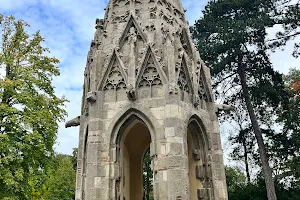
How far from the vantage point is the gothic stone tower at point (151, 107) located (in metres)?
6.12

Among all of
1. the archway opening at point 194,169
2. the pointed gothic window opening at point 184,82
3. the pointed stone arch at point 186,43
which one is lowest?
the archway opening at point 194,169

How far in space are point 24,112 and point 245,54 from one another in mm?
13157

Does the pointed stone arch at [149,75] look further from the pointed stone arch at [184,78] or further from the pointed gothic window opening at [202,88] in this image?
the pointed gothic window opening at [202,88]

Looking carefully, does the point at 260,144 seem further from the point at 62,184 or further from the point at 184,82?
the point at 62,184

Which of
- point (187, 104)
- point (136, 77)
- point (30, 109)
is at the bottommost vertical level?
point (187, 104)

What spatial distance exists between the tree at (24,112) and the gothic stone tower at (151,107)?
4.15m

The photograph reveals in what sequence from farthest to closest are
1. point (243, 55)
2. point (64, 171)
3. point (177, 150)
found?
point (64, 171) < point (243, 55) < point (177, 150)

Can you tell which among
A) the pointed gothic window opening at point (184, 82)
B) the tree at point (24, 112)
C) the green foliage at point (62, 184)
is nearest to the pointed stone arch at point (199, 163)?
the pointed gothic window opening at point (184, 82)

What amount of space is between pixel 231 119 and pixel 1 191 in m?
Answer: 14.2

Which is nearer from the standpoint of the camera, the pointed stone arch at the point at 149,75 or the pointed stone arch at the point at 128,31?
the pointed stone arch at the point at 149,75

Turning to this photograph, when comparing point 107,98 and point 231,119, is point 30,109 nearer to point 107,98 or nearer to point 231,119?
point 107,98

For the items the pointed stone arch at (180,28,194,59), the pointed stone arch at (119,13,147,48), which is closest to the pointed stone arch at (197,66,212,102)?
the pointed stone arch at (180,28,194,59)

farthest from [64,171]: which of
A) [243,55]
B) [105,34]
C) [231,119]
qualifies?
[105,34]

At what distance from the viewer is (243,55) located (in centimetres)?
1906
